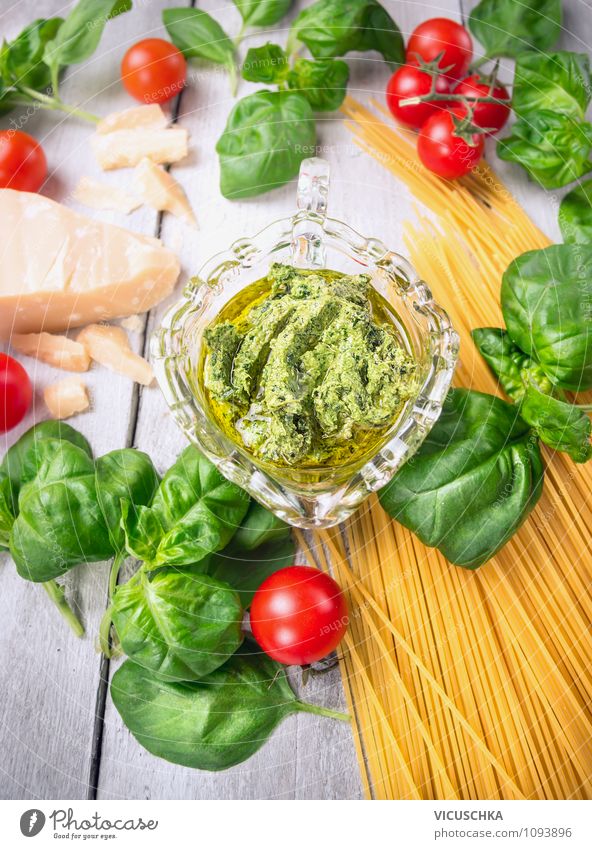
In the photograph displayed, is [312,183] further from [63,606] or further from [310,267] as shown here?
[63,606]

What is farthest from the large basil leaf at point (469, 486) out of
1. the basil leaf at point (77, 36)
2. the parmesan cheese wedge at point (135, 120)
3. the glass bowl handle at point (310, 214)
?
the basil leaf at point (77, 36)

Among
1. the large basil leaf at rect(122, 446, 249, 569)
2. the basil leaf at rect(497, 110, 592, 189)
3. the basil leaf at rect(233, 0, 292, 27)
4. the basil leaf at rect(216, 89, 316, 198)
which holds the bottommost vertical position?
the large basil leaf at rect(122, 446, 249, 569)

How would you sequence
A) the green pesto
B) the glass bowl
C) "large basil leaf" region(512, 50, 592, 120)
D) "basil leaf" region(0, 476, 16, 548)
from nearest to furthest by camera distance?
the green pesto, the glass bowl, "basil leaf" region(0, 476, 16, 548), "large basil leaf" region(512, 50, 592, 120)

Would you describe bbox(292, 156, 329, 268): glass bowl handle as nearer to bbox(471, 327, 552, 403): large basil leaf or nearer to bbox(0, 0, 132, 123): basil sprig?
bbox(471, 327, 552, 403): large basil leaf

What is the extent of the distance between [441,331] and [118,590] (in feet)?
2.69

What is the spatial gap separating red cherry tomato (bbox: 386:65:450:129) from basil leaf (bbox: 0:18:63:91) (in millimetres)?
859

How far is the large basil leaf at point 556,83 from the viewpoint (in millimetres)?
1696

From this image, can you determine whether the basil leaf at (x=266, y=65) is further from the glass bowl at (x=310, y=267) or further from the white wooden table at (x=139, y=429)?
the glass bowl at (x=310, y=267)

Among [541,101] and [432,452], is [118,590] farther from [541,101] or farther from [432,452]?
[541,101]

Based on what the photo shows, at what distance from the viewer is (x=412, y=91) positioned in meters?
1.76

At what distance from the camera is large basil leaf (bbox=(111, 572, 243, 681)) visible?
4.36ft

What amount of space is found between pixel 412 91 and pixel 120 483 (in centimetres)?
118

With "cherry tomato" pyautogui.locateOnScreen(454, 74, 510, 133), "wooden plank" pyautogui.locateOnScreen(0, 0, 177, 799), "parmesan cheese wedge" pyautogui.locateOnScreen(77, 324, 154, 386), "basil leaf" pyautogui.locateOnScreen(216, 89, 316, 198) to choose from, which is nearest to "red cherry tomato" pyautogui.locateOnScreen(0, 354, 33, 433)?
"wooden plank" pyautogui.locateOnScreen(0, 0, 177, 799)

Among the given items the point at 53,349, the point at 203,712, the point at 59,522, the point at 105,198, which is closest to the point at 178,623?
the point at 203,712
